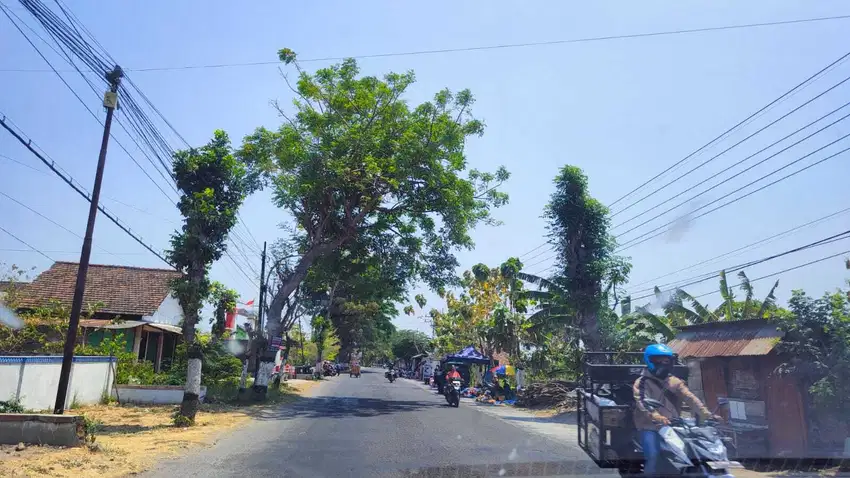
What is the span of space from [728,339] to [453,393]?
505 inches

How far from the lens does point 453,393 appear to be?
2433 cm

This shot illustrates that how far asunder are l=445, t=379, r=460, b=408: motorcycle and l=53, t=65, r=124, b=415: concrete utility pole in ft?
47.6

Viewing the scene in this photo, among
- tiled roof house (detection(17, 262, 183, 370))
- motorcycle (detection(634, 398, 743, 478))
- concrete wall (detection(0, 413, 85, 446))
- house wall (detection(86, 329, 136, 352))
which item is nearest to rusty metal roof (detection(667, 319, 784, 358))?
motorcycle (detection(634, 398, 743, 478))

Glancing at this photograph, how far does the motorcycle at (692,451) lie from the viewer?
5414mm

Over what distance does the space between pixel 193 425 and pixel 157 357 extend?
16333mm

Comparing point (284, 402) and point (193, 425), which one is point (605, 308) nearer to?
point (284, 402)

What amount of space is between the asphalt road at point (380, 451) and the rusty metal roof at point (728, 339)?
4.17m

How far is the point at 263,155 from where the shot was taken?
2514cm

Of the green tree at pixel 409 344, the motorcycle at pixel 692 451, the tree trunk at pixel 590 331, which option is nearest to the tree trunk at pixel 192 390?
the motorcycle at pixel 692 451

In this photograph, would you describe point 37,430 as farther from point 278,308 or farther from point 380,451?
point 278,308

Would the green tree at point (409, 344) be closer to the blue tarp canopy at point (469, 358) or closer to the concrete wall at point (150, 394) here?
the blue tarp canopy at point (469, 358)

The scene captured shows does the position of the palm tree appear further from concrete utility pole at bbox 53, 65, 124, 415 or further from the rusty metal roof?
concrete utility pole at bbox 53, 65, 124, 415

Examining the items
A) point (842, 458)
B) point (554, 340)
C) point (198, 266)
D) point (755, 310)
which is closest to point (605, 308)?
point (755, 310)

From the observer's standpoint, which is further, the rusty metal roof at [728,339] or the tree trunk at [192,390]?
the tree trunk at [192,390]
